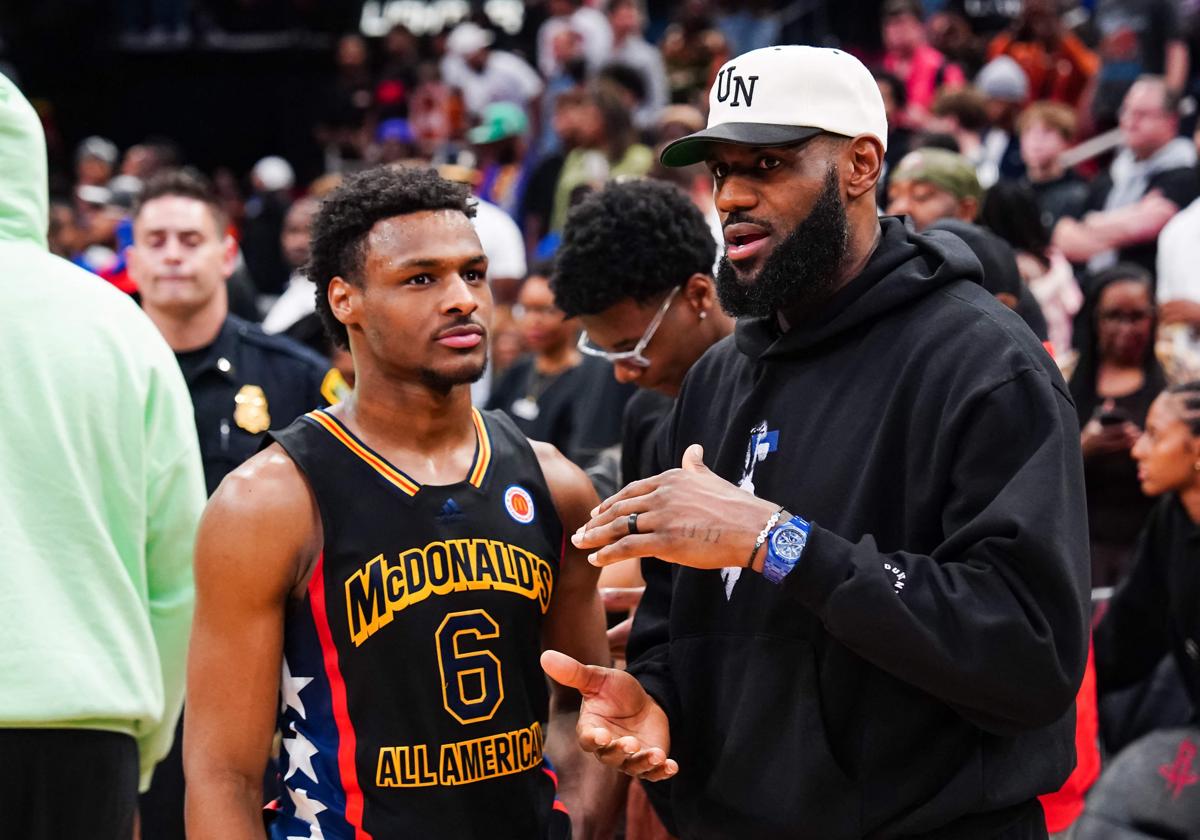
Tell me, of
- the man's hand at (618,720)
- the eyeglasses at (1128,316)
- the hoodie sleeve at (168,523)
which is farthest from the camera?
the eyeglasses at (1128,316)

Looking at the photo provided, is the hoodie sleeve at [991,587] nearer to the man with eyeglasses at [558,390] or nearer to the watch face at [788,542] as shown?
the watch face at [788,542]

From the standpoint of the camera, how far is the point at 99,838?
12.4ft

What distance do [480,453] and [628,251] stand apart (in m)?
1.13

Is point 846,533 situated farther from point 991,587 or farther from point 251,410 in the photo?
point 251,410

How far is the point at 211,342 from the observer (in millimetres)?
5555

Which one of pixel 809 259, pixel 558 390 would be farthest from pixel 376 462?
pixel 558 390

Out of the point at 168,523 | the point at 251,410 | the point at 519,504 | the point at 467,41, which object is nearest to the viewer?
the point at 519,504

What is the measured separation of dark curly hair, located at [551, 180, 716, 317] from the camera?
450cm

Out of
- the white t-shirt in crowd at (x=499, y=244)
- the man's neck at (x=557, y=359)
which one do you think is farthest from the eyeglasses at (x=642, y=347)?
the white t-shirt in crowd at (x=499, y=244)

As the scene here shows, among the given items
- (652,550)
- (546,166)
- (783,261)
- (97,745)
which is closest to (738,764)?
(652,550)

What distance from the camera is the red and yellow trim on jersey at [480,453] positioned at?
3.53 metres

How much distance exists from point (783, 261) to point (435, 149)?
12.2 metres

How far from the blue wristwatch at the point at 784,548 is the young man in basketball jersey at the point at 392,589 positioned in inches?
34.0

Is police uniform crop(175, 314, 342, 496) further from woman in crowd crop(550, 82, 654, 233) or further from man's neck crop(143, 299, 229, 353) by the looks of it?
woman in crowd crop(550, 82, 654, 233)
